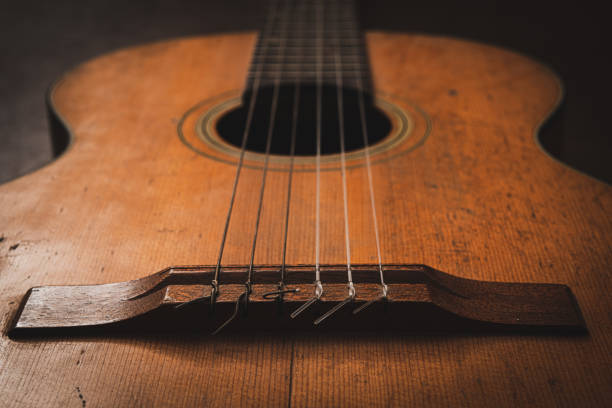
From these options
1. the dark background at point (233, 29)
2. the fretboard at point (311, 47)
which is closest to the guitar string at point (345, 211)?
the fretboard at point (311, 47)

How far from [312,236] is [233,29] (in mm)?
1758

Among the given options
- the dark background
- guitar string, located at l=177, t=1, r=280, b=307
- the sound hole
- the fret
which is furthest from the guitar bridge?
the dark background

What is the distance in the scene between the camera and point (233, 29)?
7.17 ft

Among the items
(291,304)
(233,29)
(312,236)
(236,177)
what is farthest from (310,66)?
(233,29)

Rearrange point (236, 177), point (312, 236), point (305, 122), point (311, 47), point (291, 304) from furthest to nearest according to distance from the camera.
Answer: point (311, 47), point (305, 122), point (236, 177), point (312, 236), point (291, 304)

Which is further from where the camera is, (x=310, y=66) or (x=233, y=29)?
(x=233, y=29)

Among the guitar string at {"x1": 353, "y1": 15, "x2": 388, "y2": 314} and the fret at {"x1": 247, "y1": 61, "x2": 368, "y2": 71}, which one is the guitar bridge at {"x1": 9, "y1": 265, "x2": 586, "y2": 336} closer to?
the guitar string at {"x1": 353, "y1": 15, "x2": 388, "y2": 314}

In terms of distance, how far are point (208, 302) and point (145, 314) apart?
0.06 m

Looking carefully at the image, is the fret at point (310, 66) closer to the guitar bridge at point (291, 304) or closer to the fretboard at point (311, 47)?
the fretboard at point (311, 47)

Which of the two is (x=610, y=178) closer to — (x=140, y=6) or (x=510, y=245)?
(x=510, y=245)

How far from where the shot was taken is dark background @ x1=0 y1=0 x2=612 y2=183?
5.02 feet

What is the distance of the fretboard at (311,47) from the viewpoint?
1.09 meters

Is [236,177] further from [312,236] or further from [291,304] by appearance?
[291,304]

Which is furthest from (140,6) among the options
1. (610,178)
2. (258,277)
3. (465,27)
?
(258,277)
